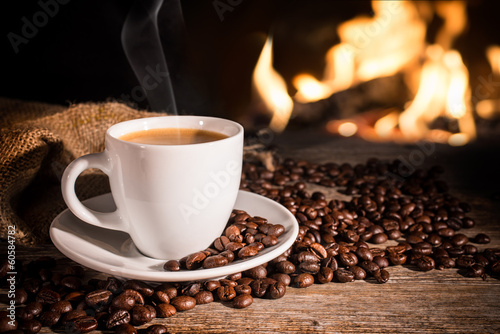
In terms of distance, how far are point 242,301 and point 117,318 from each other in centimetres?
24

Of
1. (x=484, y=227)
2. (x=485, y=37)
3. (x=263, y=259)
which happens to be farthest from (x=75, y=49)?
(x=485, y=37)

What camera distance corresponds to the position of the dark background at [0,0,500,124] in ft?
7.07

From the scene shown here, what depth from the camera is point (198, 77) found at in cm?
232

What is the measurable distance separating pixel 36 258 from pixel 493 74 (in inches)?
95.6

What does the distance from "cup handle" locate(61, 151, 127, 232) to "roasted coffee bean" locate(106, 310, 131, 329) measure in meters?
0.20

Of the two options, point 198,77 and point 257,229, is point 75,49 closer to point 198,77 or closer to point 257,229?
point 198,77

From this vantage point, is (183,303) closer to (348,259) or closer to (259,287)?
(259,287)

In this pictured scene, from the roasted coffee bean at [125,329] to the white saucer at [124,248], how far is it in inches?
3.5

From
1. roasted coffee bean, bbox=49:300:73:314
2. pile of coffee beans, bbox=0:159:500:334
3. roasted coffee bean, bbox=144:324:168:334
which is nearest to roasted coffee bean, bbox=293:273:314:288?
pile of coffee beans, bbox=0:159:500:334

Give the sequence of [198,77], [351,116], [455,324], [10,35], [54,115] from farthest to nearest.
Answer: [351,116], [198,77], [10,35], [54,115], [455,324]

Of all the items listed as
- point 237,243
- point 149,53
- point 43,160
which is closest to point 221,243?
point 237,243

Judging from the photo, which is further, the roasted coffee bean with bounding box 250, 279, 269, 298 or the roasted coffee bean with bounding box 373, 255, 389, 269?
the roasted coffee bean with bounding box 373, 255, 389, 269

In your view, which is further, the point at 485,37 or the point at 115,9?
the point at 485,37

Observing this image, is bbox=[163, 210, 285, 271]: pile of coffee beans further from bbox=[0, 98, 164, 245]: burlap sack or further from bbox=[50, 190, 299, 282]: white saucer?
bbox=[0, 98, 164, 245]: burlap sack
